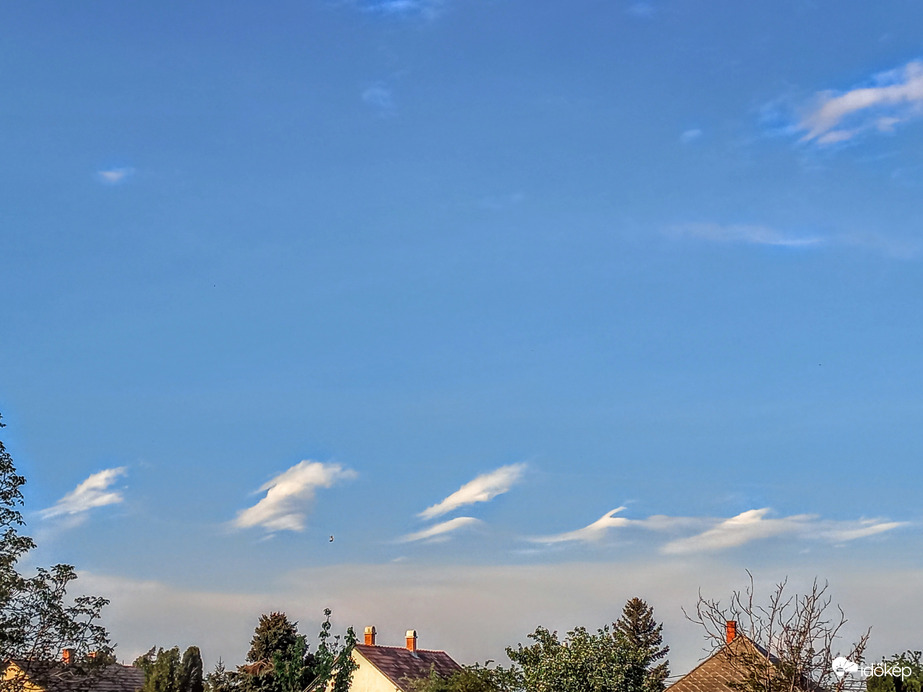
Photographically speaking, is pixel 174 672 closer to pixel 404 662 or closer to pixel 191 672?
pixel 191 672

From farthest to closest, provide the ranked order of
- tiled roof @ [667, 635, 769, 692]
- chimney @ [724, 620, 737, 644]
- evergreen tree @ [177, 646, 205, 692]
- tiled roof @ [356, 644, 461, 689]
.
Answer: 1. tiled roof @ [356, 644, 461, 689]
2. evergreen tree @ [177, 646, 205, 692]
3. tiled roof @ [667, 635, 769, 692]
4. chimney @ [724, 620, 737, 644]

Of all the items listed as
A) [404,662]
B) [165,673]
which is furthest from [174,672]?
[404,662]

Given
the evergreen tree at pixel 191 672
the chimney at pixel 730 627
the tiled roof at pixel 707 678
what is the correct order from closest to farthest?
the chimney at pixel 730 627, the tiled roof at pixel 707 678, the evergreen tree at pixel 191 672

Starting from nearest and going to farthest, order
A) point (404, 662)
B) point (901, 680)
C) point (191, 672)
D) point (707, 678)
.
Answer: point (901, 680), point (707, 678), point (191, 672), point (404, 662)

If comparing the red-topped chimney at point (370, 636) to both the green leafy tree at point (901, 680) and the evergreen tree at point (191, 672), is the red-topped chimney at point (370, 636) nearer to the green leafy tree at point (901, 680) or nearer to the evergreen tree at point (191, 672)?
the evergreen tree at point (191, 672)

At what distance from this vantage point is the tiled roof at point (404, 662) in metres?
60.4

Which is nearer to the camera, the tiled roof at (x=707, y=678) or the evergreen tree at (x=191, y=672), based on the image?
the tiled roof at (x=707, y=678)

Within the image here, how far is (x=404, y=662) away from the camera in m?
63.4

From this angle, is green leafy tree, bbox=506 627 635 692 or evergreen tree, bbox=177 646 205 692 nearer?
green leafy tree, bbox=506 627 635 692

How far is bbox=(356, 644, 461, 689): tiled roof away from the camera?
60.4 meters

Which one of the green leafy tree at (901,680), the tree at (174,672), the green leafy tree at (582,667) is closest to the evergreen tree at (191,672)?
the tree at (174,672)

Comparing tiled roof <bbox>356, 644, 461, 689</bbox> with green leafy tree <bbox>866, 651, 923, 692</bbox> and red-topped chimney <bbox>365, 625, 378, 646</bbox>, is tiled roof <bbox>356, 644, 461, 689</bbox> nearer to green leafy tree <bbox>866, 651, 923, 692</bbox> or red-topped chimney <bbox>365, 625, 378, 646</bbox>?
red-topped chimney <bbox>365, 625, 378, 646</bbox>

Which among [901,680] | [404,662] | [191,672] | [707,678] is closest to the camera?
[901,680]

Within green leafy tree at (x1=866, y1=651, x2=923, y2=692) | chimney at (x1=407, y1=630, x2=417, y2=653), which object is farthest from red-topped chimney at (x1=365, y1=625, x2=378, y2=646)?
green leafy tree at (x1=866, y1=651, x2=923, y2=692)
